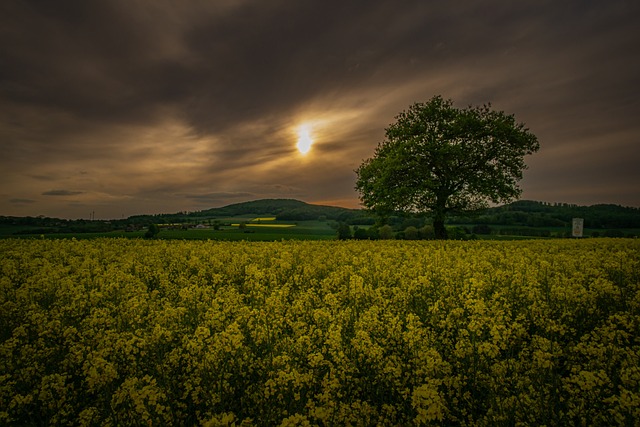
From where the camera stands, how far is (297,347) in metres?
4.44

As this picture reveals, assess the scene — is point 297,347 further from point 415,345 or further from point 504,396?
point 504,396

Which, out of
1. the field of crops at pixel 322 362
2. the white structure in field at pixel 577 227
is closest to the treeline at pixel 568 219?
the white structure in field at pixel 577 227

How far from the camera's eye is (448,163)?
27.2 metres

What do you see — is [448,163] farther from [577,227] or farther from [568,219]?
[568,219]

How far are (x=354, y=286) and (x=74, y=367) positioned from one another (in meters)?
5.14

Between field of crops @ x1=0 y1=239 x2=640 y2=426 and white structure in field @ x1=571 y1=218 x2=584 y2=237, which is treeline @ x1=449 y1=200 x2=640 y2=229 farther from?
field of crops @ x1=0 y1=239 x2=640 y2=426

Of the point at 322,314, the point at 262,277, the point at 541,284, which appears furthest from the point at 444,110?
the point at 322,314

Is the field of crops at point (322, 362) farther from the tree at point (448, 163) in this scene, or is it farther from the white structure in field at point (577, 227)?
the white structure in field at point (577, 227)

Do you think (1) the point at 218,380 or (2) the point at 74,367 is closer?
(1) the point at 218,380

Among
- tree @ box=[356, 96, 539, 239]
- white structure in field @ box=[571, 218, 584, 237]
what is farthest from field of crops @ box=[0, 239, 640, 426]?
white structure in field @ box=[571, 218, 584, 237]

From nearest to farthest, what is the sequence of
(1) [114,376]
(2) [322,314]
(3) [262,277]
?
(1) [114,376]
(2) [322,314]
(3) [262,277]

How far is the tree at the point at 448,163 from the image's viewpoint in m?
27.7

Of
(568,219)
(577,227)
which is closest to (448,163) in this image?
(577,227)

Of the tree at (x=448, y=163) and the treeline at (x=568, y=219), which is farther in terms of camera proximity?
the treeline at (x=568, y=219)
